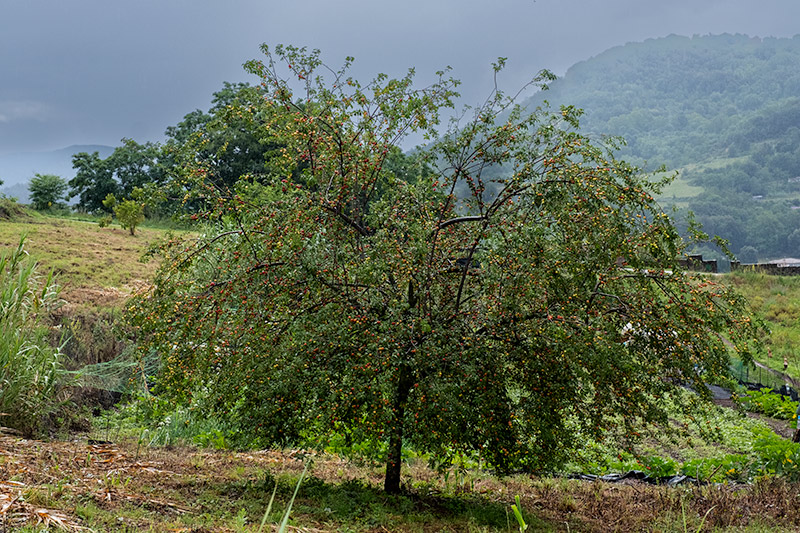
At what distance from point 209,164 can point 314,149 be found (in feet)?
3.20

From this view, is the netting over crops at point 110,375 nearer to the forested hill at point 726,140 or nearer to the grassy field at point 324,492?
the grassy field at point 324,492

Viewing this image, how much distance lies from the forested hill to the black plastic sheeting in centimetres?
6684

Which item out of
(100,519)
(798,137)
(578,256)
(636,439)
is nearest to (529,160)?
(578,256)

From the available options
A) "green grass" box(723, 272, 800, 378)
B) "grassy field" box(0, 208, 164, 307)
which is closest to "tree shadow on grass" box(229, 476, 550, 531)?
"grassy field" box(0, 208, 164, 307)

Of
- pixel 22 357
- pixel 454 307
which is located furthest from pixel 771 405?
pixel 22 357

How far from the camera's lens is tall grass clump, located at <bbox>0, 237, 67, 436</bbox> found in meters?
6.24

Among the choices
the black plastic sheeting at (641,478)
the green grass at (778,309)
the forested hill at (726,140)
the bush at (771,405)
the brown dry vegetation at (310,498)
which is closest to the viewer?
the brown dry vegetation at (310,498)

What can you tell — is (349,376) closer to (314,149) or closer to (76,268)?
(314,149)

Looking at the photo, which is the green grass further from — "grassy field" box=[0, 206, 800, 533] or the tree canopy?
the tree canopy

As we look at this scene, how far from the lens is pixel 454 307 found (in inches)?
213

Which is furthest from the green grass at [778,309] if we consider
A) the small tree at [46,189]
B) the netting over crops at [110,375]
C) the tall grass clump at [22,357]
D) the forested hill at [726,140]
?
the forested hill at [726,140]

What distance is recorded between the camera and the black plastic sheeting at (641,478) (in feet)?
24.7

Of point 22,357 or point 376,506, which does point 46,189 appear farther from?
point 376,506

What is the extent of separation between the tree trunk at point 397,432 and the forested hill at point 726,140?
228 feet
